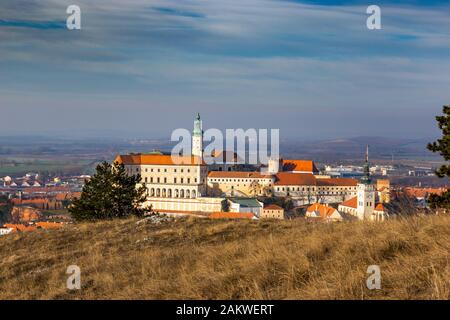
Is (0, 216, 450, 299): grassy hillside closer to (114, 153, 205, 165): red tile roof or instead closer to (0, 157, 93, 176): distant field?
(114, 153, 205, 165): red tile roof

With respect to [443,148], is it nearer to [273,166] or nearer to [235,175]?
[235,175]

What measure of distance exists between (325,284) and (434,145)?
13.0 metres

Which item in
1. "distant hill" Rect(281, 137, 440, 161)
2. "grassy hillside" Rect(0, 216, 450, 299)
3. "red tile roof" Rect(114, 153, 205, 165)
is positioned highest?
"distant hill" Rect(281, 137, 440, 161)

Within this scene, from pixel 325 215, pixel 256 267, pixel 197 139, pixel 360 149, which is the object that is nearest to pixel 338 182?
pixel 197 139

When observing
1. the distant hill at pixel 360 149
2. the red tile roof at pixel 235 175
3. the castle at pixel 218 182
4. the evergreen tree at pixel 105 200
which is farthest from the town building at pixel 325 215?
the distant hill at pixel 360 149

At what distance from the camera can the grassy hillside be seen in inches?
200

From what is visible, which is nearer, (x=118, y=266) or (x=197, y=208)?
(x=118, y=266)

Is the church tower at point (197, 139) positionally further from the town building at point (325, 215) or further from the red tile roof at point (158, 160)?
the town building at point (325, 215)

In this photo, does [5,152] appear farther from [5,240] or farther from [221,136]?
[5,240]

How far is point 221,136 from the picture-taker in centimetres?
12050

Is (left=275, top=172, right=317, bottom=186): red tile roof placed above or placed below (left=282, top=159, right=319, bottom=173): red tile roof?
below

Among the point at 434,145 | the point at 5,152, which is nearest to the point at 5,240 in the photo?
the point at 434,145

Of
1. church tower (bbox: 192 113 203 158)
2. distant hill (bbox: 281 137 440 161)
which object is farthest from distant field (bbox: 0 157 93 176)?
distant hill (bbox: 281 137 440 161)

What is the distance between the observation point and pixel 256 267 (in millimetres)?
5910
